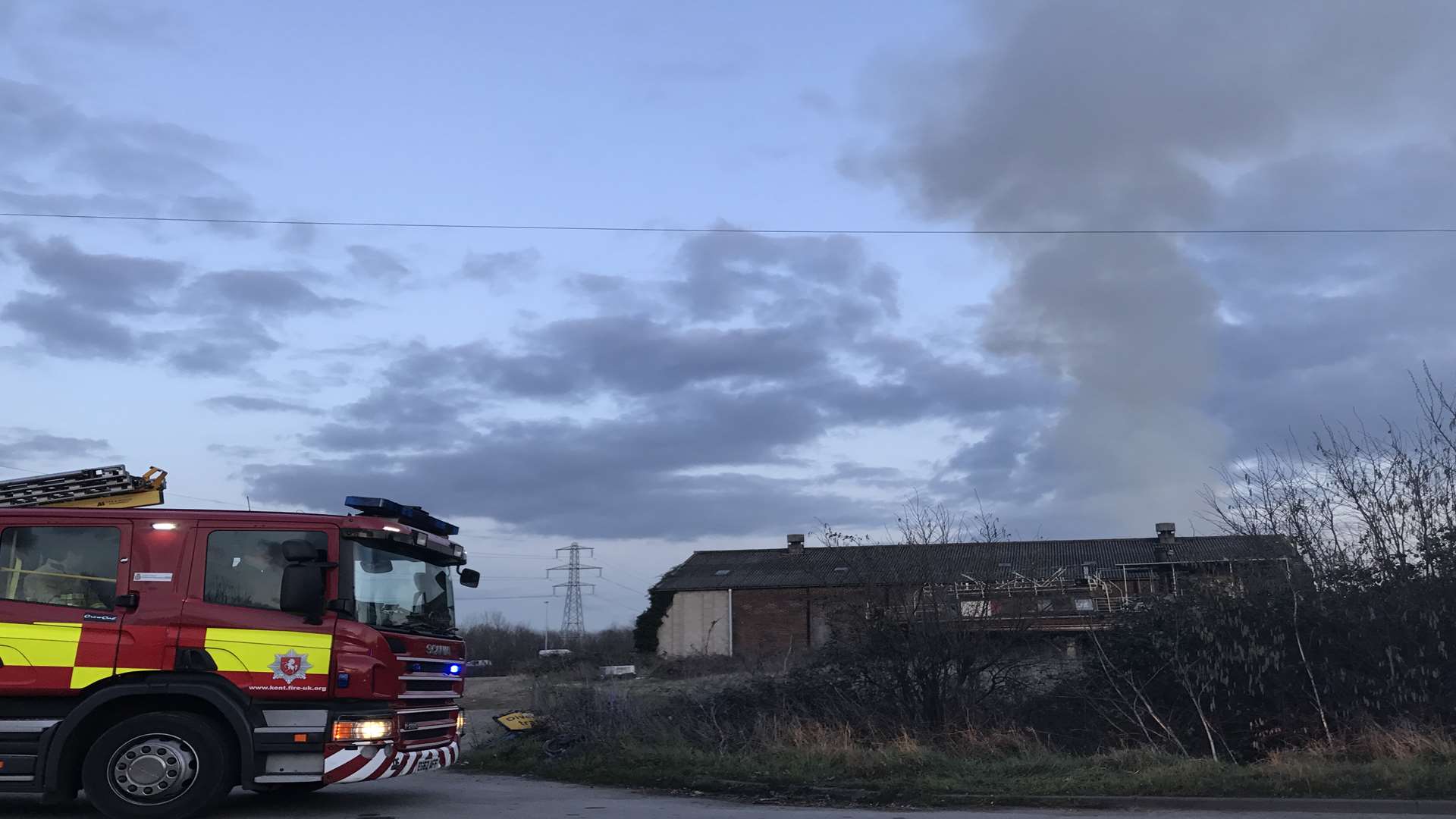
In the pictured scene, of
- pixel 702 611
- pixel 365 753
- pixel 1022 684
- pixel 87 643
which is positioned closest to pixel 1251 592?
pixel 1022 684

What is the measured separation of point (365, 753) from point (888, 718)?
8.38 meters

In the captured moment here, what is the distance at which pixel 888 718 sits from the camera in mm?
16438

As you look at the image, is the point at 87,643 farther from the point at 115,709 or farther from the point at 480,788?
the point at 480,788

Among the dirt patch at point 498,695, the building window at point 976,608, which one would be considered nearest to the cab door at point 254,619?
the building window at point 976,608

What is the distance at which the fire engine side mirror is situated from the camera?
987 cm

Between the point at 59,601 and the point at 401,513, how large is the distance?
115 inches

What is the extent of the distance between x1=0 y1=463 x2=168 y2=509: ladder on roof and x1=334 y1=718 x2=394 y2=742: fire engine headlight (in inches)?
136

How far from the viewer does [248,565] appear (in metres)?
10.3

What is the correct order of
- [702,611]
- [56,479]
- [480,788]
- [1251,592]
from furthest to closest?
1. [702,611]
2. [1251,592]
3. [480,788]
4. [56,479]

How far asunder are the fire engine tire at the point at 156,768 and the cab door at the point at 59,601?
0.56 metres

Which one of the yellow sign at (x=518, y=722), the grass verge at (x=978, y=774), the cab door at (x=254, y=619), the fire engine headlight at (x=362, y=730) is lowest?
the grass verge at (x=978, y=774)

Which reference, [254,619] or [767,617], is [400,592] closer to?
[254,619]

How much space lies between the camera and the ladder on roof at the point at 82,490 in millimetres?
11688

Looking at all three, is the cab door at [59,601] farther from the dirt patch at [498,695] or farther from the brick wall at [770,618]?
the brick wall at [770,618]
